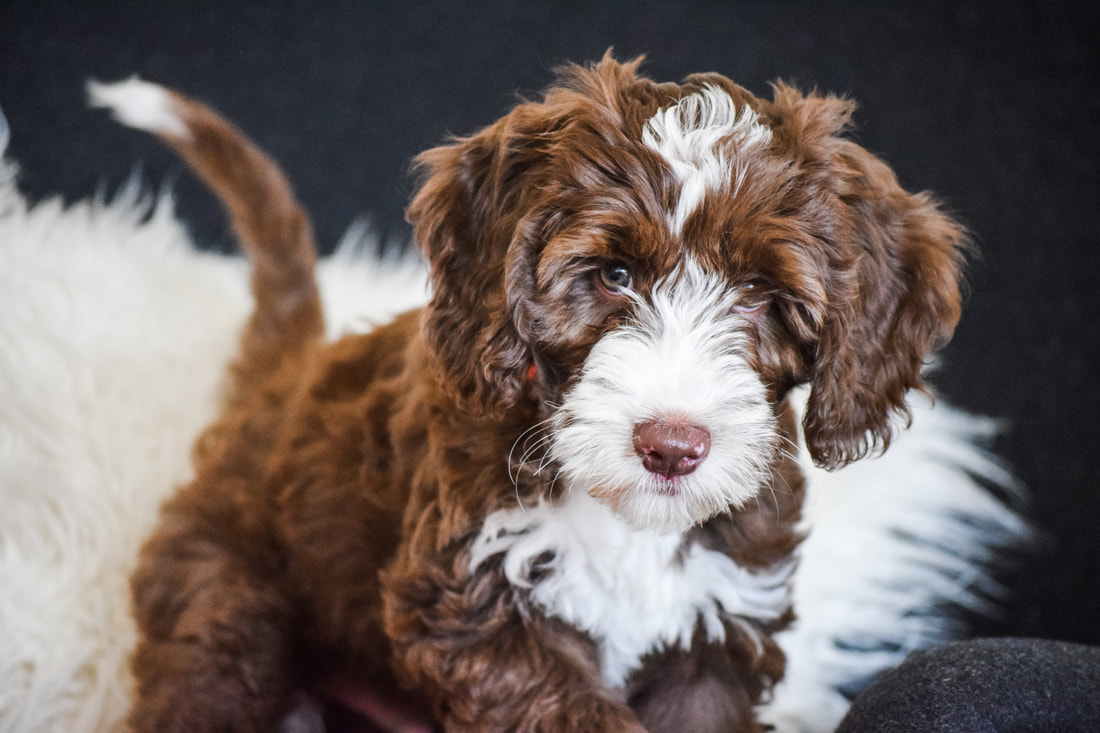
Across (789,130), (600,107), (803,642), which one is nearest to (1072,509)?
(803,642)

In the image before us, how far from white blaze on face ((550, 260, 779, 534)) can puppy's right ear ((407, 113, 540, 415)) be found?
133mm

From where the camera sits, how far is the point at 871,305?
157cm

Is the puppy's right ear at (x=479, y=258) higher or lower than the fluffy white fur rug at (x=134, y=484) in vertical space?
higher

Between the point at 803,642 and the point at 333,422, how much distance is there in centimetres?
141

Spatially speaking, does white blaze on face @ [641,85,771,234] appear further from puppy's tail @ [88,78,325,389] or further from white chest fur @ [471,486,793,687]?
puppy's tail @ [88,78,325,389]

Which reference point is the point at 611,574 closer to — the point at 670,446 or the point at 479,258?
the point at 670,446

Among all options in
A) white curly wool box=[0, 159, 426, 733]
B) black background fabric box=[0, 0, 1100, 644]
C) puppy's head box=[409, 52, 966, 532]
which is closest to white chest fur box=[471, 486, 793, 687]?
puppy's head box=[409, 52, 966, 532]

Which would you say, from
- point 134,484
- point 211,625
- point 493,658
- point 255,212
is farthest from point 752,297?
point 134,484

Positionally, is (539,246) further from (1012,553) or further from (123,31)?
(123,31)

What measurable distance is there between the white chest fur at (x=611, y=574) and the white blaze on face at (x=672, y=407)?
0.18 meters

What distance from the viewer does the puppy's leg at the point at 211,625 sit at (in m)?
1.99

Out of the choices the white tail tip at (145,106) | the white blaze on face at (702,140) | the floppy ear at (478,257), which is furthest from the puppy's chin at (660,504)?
the white tail tip at (145,106)

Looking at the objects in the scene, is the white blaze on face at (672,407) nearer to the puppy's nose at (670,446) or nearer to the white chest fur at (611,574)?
the puppy's nose at (670,446)

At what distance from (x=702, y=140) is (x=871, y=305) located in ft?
1.40
